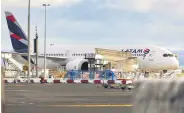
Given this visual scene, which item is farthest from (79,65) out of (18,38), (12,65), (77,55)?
(12,65)

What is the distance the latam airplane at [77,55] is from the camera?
201 feet

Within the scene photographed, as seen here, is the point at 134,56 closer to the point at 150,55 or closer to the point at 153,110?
the point at 150,55

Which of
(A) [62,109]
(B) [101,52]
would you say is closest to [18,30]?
(B) [101,52]

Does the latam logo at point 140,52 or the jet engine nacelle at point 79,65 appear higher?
the latam logo at point 140,52

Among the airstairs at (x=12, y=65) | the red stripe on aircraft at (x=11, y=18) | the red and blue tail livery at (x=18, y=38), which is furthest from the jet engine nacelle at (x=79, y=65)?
the red stripe on aircraft at (x=11, y=18)

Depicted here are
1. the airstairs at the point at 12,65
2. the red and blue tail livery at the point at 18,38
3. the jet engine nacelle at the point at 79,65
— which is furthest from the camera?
the red and blue tail livery at the point at 18,38

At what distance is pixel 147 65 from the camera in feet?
202

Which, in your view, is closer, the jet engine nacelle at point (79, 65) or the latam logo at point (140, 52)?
the jet engine nacelle at point (79, 65)

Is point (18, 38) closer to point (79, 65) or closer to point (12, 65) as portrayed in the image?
point (12, 65)

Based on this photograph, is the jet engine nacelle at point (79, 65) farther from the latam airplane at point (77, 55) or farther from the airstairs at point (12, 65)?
the airstairs at point (12, 65)

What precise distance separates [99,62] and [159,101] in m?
46.8

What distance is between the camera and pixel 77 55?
211 feet

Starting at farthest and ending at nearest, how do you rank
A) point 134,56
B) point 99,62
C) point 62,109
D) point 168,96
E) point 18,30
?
point 18,30, point 134,56, point 99,62, point 62,109, point 168,96

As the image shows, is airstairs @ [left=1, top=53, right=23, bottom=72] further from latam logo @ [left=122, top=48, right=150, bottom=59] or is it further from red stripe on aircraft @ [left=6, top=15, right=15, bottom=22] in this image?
latam logo @ [left=122, top=48, right=150, bottom=59]
